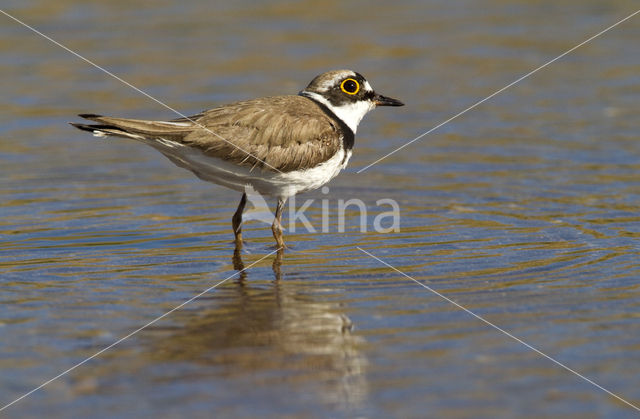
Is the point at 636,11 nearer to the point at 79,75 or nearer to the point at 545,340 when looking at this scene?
the point at 79,75

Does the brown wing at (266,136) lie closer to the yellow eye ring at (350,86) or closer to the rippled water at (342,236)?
the yellow eye ring at (350,86)

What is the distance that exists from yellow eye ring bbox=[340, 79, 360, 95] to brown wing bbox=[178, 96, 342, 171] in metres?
0.79

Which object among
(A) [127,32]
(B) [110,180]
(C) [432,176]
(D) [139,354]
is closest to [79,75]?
(A) [127,32]

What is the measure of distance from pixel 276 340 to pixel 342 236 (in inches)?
115

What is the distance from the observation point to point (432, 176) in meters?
12.1

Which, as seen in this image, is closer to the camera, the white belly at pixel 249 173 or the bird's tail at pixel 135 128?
the bird's tail at pixel 135 128

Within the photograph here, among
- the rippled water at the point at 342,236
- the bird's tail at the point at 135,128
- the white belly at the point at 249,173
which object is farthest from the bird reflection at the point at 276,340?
the bird's tail at the point at 135,128

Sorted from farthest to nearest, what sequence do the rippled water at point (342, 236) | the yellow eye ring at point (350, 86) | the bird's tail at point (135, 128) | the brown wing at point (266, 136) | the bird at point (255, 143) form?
1. the yellow eye ring at point (350, 86)
2. the brown wing at point (266, 136)
3. the bird at point (255, 143)
4. the bird's tail at point (135, 128)
5. the rippled water at point (342, 236)

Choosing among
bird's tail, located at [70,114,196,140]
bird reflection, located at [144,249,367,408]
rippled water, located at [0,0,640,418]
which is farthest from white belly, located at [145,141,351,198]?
bird reflection, located at [144,249,367,408]

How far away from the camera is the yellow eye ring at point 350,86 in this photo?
10.6 meters

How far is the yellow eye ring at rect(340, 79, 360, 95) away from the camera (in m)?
10.6

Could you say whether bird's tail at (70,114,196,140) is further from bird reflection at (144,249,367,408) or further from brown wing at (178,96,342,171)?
bird reflection at (144,249,367,408)

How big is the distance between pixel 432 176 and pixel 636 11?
29.7 feet

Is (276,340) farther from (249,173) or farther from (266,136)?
(266,136)
